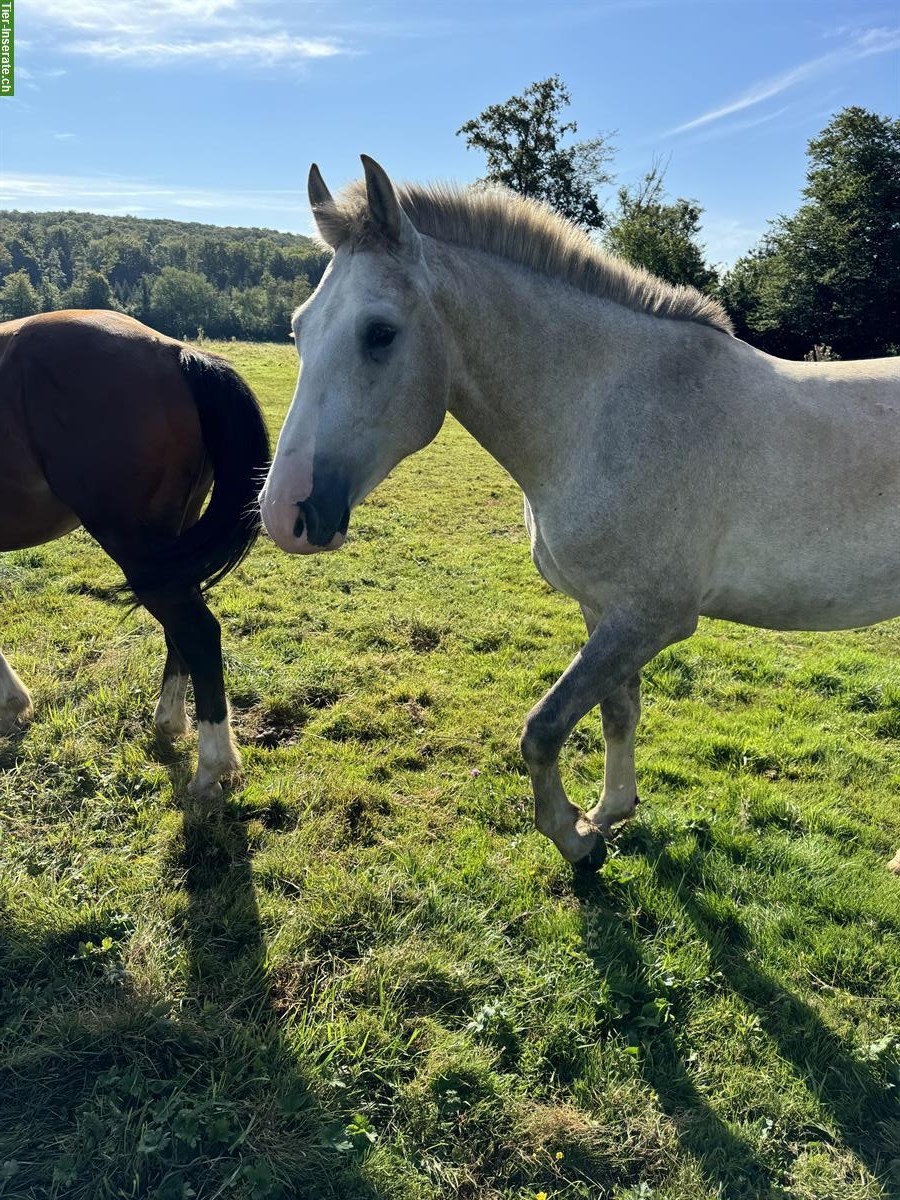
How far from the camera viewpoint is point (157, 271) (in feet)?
296

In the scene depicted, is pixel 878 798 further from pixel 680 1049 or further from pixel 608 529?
pixel 608 529

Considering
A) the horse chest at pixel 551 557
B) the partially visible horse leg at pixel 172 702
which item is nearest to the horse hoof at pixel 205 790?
the partially visible horse leg at pixel 172 702

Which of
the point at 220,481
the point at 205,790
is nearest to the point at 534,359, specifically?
the point at 220,481

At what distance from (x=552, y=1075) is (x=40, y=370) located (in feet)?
12.0

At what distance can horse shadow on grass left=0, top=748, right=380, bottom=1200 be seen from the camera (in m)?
1.75

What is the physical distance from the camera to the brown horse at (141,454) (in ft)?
9.93

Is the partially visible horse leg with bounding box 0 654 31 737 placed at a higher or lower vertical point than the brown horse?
lower

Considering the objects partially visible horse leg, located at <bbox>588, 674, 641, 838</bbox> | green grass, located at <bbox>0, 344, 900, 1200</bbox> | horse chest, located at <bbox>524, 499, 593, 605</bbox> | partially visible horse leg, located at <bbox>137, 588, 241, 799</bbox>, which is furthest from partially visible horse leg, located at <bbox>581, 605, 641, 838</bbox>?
partially visible horse leg, located at <bbox>137, 588, 241, 799</bbox>

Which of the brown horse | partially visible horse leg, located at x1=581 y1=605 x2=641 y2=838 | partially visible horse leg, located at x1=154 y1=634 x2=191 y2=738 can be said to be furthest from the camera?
partially visible horse leg, located at x1=154 y1=634 x2=191 y2=738

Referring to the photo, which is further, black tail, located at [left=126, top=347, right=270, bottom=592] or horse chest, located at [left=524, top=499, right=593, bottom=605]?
black tail, located at [left=126, top=347, right=270, bottom=592]

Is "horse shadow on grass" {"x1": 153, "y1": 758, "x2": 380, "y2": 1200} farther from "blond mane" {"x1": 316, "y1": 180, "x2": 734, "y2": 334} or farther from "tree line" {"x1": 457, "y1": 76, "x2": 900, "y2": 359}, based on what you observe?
"tree line" {"x1": 457, "y1": 76, "x2": 900, "y2": 359}

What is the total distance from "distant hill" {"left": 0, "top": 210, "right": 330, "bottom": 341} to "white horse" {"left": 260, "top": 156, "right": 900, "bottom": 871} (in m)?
53.1

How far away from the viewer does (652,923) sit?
2.75m

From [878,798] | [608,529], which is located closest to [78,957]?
[608,529]
